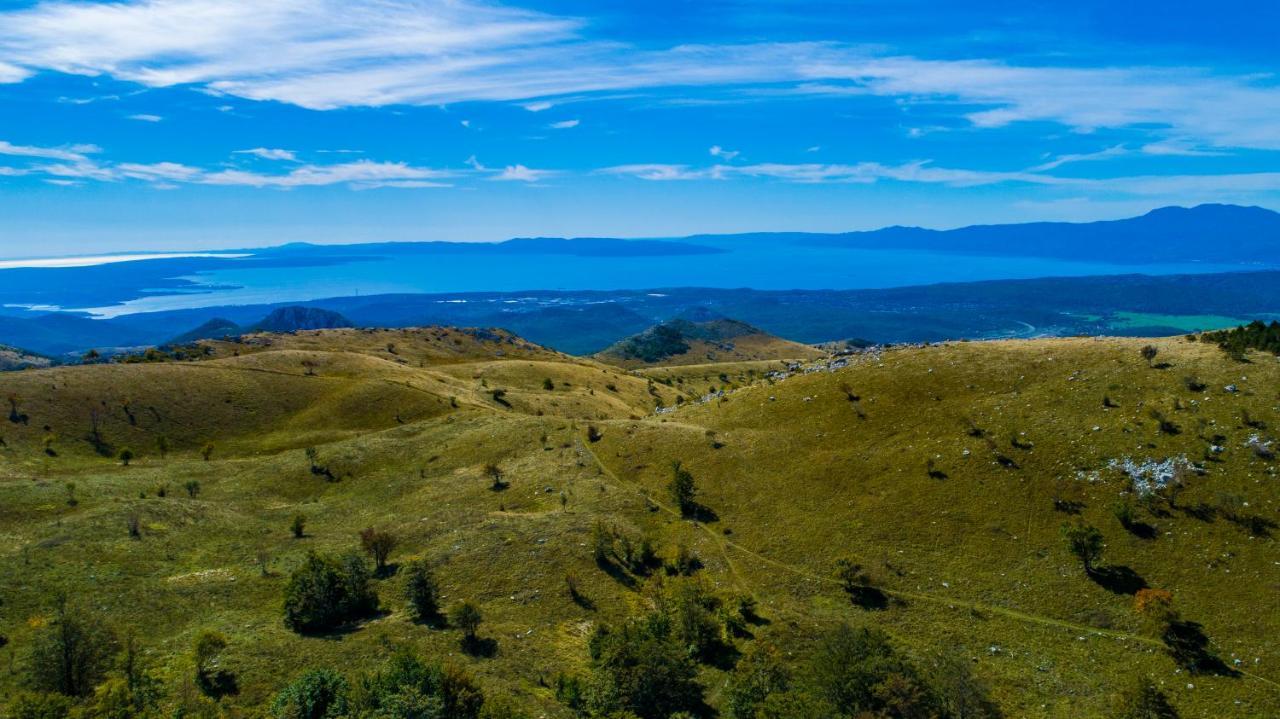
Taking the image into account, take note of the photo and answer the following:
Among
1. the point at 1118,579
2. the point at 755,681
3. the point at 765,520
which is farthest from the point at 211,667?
the point at 1118,579

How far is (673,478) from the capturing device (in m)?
70.2

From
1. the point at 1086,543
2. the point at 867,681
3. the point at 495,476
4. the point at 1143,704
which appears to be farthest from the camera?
the point at 495,476

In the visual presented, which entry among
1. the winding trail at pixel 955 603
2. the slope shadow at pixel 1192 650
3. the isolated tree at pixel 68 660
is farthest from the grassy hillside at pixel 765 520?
the isolated tree at pixel 68 660

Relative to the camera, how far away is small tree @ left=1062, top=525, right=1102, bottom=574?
47.4 metres

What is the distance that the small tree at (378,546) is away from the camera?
53.5 meters

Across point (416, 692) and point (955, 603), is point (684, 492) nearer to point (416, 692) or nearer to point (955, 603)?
point (955, 603)

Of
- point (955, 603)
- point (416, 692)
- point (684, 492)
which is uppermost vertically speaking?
point (684, 492)

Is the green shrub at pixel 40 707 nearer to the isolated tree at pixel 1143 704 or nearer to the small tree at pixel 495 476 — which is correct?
the small tree at pixel 495 476

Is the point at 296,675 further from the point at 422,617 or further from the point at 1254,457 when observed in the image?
the point at 1254,457

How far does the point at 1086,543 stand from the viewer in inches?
1866

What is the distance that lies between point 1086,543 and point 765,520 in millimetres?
24855

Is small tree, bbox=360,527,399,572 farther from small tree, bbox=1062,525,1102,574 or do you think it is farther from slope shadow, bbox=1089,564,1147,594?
slope shadow, bbox=1089,564,1147,594

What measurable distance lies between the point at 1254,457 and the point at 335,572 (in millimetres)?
71656

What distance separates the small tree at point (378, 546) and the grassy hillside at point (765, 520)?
85.1 inches
